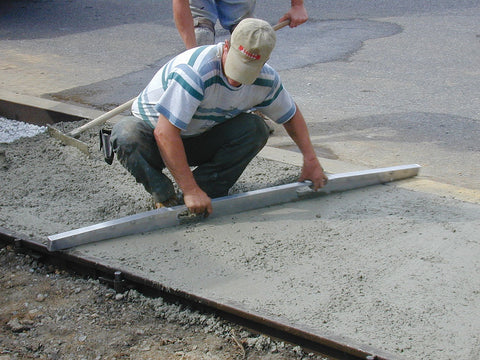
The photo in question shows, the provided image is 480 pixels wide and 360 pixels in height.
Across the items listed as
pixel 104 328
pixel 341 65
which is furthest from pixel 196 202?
pixel 341 65

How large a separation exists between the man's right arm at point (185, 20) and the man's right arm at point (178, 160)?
1.04m

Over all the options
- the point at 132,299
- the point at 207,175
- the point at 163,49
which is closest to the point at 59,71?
the point at 163,49

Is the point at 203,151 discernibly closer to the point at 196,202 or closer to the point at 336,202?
the point at 196,202

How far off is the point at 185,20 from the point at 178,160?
1.25 meters

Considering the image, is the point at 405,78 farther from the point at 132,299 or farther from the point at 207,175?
the point at 132,299

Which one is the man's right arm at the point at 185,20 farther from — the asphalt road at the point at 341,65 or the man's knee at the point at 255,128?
the asphalt road at the point at 341,65

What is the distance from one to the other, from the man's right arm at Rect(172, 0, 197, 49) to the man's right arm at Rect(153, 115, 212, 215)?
104cm

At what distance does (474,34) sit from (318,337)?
6807 millimetres

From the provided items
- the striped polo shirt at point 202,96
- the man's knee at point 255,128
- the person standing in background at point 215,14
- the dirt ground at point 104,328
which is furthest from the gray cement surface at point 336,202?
the person standing in background at point 215,14

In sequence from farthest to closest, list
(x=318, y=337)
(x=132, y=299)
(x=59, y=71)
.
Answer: (x=59, y=71) < (x=132, y=299) < (x=318, y=337)

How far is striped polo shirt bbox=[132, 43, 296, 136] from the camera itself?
3086 millimetres

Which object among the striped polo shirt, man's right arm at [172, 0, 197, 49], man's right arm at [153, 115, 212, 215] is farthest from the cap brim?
man's right arm at [172, 0, 197, 49]

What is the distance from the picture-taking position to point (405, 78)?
6551 mm

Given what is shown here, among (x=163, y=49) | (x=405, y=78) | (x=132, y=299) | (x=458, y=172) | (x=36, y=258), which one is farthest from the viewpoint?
(x=163, y=49)
